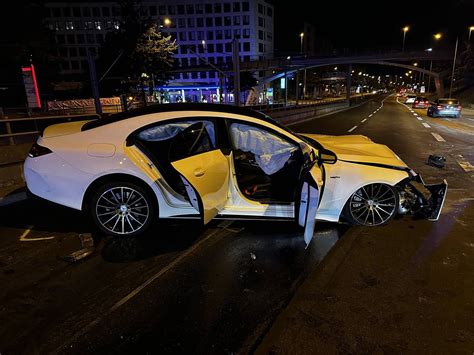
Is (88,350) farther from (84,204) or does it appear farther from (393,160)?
(393,160)

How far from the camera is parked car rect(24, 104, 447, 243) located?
14.3 ft

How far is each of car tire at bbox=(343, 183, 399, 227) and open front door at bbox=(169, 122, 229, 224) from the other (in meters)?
1.71

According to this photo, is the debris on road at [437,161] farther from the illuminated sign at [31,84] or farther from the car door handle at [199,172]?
the illuminated sign at [31,84]

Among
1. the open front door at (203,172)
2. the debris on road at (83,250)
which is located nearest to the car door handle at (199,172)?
the open front door at (203,172)

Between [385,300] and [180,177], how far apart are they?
2.61 metres

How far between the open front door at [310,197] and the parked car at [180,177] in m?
0.16

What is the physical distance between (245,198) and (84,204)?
6.98 ft

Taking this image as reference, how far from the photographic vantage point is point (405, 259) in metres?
3.92

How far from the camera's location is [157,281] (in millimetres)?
3531

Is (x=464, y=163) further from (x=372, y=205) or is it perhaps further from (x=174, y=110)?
(x=174, y=110)

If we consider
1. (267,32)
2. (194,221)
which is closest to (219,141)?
(194,221)

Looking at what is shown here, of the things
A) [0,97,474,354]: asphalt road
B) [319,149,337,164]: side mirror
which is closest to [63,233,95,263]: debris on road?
[0,97,474,354]: asphalt road

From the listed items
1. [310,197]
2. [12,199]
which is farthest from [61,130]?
[310,197]

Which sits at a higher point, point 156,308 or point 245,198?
point 245,198
